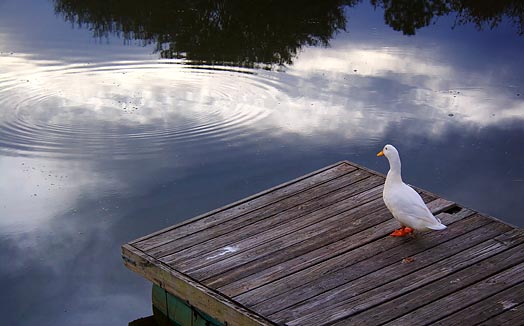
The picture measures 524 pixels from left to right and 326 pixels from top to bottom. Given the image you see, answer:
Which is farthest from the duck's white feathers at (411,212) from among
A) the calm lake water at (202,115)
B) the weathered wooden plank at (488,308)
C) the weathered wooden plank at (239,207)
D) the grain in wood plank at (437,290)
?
the calm lake water at (202,115)

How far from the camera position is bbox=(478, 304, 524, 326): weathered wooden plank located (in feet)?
11.8

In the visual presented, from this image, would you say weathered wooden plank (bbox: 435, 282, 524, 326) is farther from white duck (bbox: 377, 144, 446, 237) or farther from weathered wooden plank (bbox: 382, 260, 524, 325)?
white duck (bbox: 377, 144, 446, 237)

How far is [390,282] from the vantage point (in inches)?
153

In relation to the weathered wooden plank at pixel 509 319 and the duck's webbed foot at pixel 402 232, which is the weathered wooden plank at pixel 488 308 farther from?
the duck's webbed foot at pixel 402 232

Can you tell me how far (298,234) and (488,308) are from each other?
1.04 meters

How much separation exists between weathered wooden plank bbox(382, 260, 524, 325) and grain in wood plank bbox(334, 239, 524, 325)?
0.02 m

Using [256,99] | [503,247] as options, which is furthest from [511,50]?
[503,247]

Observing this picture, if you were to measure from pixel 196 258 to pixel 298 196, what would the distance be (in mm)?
865

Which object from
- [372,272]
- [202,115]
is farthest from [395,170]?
[202,115]

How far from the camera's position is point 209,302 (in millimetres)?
3836

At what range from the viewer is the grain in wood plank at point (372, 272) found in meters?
3.74

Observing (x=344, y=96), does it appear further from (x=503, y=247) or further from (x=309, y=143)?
(x=503, y=247)

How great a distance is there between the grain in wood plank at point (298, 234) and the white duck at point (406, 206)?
0.90 feet

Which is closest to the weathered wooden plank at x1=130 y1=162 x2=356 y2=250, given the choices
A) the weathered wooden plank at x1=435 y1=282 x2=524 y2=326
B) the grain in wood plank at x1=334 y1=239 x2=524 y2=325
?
the grain in wood plank at x1=334 y1=239 x2=524 y2=325
